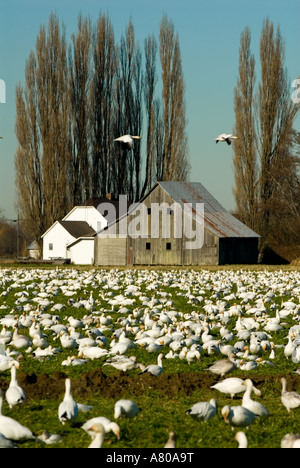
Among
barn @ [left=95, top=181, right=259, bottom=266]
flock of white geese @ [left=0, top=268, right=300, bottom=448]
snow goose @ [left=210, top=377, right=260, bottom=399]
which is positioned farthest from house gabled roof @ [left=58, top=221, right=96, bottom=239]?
snow goose @ [left=210, top=377, right=260, bottom=399]

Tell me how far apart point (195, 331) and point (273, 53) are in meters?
48.6

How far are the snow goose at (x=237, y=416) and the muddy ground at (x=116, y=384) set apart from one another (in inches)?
76.2

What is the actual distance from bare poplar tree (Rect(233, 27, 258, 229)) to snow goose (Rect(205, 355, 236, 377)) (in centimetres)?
4857

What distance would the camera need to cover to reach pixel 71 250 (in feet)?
208

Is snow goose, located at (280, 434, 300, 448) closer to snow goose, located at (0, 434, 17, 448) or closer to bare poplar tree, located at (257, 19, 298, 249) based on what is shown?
snow goose, located at (0, 434, 17, 448)

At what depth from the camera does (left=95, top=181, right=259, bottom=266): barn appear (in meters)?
52.8

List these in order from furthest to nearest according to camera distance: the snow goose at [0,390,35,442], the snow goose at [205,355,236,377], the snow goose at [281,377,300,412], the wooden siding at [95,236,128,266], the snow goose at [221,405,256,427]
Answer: the wooden siding at [95,236,128,266], the snow goose at [205,355,236,377], the snow goose at [281,377,300,412], the snow goose at [221,405,256,427], the snow goose at [0,390,35,442]

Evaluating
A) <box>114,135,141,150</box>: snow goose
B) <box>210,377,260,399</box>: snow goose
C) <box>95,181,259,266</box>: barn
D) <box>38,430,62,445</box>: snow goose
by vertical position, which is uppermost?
<box>114,135,141,150</box>: snow goose

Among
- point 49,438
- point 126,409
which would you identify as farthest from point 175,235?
point 49,438

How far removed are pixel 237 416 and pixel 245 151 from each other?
5283cm

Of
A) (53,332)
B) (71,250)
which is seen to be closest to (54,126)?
(71,250)

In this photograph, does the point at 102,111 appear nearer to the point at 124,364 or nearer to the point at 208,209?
the point at 208,209

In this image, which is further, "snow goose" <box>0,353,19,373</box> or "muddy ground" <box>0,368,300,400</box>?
"snow goose" <box>0,353,19,373</box>

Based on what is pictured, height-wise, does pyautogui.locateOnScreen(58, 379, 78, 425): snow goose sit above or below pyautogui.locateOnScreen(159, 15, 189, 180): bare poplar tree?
below
